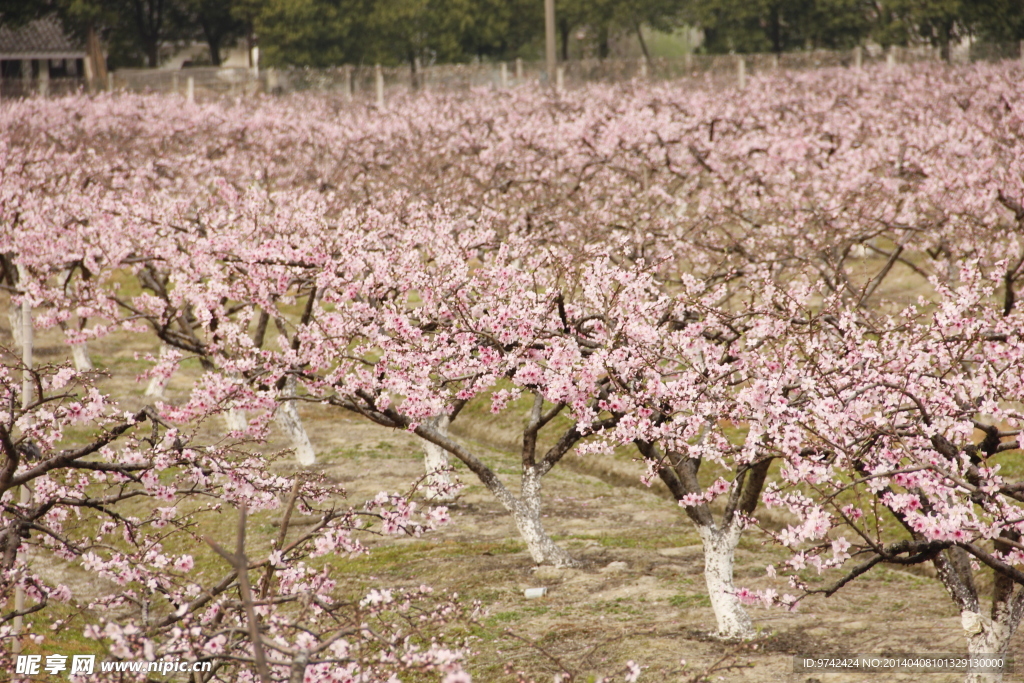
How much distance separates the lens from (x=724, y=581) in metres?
12.2

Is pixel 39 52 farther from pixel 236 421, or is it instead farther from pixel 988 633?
pixel 988 633

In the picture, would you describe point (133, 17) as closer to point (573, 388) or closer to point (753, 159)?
point (753, 159)

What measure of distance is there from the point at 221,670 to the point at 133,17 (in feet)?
260

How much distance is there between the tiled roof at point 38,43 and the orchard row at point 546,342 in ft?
183

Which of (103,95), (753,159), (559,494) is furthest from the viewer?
(103,95)

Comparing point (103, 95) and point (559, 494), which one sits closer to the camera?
point (559, 494)

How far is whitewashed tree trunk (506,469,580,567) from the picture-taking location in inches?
551

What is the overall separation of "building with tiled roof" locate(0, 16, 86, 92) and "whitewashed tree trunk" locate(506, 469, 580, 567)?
80.5 m

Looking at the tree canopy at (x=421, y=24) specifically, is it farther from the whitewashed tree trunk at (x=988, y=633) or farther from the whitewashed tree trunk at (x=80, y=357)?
the whitewashed tree trunk at (x=988, y=633)

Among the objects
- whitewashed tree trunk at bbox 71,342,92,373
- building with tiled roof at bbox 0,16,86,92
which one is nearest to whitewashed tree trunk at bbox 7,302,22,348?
whitewashed tree trunk at bbox 71,342,92,373

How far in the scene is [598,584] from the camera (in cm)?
1386

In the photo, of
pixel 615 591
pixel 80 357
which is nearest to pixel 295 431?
pixel 615 591

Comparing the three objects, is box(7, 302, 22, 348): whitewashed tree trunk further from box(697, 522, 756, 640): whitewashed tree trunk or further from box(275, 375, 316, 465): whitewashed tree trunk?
box(697, 522, 756, 640): whitewashed tree trunk

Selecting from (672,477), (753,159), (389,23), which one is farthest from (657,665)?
(389,23)
